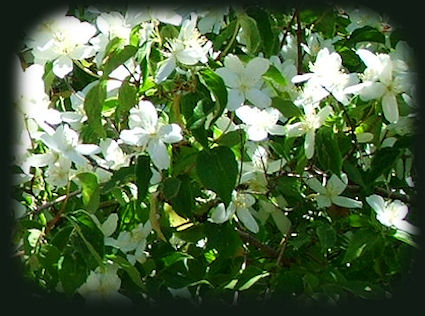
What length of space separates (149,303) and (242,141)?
24 cm

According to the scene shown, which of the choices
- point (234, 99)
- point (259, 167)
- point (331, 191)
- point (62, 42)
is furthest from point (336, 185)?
point (62, 42)

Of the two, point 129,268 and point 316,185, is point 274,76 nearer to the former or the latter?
point 316,185

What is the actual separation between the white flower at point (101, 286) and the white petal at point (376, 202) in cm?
34

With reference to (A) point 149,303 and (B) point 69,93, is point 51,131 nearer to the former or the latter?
(B) point 69,93

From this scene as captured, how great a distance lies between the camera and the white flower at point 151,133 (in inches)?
42.8

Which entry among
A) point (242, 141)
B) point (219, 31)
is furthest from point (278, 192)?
point (219, 31)

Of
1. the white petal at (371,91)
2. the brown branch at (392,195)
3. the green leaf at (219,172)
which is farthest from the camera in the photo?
the brown branch at (392,195)

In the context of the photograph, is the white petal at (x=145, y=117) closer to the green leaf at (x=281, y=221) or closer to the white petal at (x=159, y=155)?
the white petal at (x=159, y=155)

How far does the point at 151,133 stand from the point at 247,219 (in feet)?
0.60

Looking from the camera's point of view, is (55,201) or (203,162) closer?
(203,162)

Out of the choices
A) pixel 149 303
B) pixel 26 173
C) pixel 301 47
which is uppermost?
pixel 301 47

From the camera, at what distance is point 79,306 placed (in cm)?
110

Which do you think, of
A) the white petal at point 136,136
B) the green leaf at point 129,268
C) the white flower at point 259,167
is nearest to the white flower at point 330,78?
the white flower at point 259,167

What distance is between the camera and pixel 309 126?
1.17 metres
